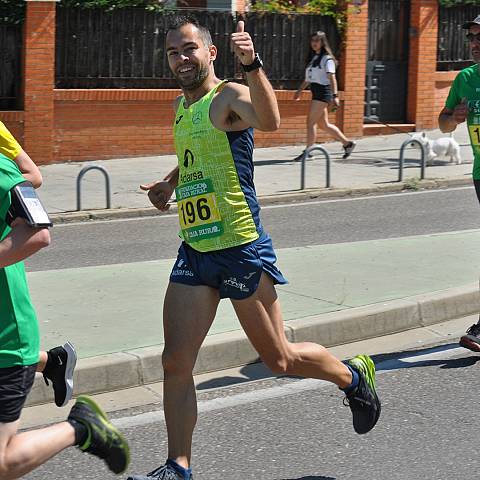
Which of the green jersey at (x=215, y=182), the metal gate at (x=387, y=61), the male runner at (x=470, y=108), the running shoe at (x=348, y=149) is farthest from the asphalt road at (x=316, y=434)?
the metal gate at (x=387, y=61)

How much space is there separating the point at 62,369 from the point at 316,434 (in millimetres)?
1379

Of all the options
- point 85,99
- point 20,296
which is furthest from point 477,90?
point 85,99

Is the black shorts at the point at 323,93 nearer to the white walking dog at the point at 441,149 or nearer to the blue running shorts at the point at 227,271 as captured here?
the white walking dog at the point at 441,149

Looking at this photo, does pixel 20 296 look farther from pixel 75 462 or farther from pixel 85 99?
pixel 85 99

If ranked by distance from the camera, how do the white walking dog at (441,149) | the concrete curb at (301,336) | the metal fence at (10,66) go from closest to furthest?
1. the concrete curb at (301,336)
2. the metal fence at (10,66)
3. the white walking dog at (441,149)

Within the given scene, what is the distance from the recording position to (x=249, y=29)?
1967 cm

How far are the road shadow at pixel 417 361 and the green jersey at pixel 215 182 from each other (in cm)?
236

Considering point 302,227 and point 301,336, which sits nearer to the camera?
point 301,336

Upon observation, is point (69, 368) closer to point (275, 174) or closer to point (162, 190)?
point (162, 190)

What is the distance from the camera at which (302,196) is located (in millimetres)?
15094

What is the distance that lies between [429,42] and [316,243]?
11019mm

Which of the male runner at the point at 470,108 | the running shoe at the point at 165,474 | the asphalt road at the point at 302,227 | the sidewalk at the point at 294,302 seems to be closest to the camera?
the running shoe at the point at 165,474

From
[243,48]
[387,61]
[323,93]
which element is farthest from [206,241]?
[387,61]

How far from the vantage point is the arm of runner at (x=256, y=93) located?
193 inches
